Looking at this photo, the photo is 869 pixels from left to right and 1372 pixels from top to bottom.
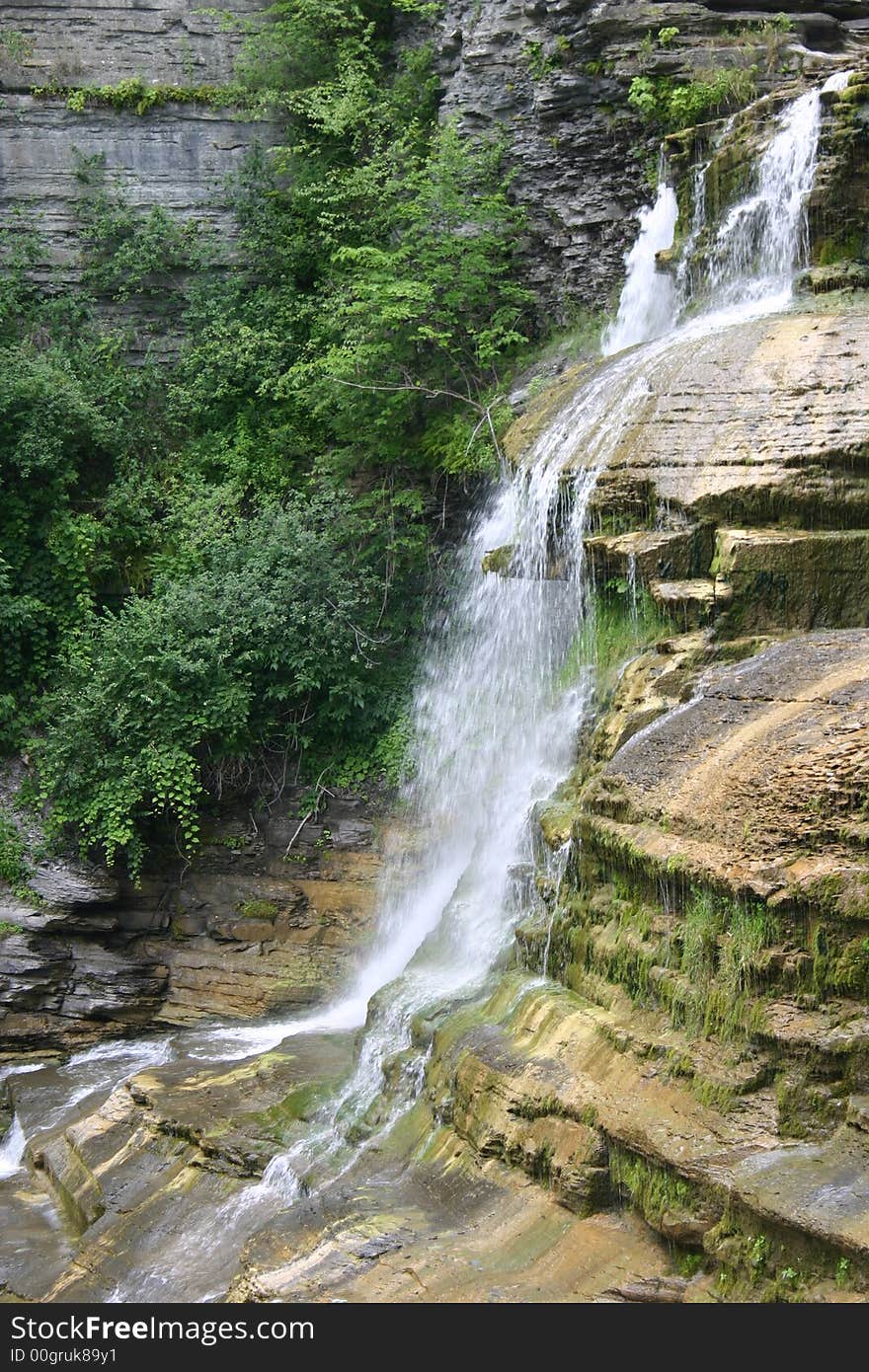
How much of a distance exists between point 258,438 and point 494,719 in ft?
17.8

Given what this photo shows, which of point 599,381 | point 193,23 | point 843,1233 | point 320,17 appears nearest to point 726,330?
point 599,381

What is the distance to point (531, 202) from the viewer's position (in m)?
14.1

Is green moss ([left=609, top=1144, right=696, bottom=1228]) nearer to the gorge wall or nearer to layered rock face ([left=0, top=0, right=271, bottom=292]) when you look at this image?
the gorge wall

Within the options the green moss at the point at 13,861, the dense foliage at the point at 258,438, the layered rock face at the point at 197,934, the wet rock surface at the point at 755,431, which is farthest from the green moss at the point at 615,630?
the green moss at the point at 13,861

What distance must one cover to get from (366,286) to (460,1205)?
9.23m

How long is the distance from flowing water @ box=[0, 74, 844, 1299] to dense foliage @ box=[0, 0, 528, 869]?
1.01 metres

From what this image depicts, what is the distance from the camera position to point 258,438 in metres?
15.0

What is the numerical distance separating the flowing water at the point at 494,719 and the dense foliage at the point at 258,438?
1006 millimetres

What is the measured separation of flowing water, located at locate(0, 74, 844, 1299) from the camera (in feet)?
26.9

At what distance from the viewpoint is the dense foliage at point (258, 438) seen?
1245cm

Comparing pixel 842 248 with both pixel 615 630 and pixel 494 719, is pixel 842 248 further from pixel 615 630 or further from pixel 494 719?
pixel 494 719

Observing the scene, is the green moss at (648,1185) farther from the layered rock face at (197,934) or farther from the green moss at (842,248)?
the green moss at (842,248)

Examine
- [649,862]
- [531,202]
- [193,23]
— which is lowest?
[649,862]
